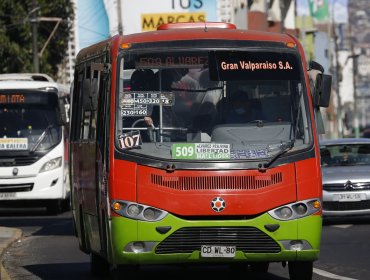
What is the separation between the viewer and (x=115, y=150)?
1258 cm

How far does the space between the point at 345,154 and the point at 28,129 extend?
25.8 feet

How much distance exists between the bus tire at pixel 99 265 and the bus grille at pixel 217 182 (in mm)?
2759

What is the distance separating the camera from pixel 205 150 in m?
12.5

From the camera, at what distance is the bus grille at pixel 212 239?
12273mm

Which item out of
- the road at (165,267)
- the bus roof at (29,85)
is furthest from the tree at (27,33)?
the road at (165,267)

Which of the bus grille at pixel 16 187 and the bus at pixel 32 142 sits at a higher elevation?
the bus at pixel 32 142

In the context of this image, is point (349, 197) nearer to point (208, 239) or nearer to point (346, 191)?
point (346, 191)

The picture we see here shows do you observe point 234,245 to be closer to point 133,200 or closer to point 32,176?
point 133,200

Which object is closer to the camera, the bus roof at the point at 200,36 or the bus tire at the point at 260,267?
the bus roof at the point at 200,36

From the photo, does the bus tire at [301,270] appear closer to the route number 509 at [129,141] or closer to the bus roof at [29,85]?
the route number 509 at [129,141]

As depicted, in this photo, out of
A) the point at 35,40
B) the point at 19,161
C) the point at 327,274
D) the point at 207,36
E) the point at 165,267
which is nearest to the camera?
the point at 207,36

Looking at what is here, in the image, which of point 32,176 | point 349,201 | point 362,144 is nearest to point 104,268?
point 349,201

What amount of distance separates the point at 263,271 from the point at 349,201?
6866 millimetres

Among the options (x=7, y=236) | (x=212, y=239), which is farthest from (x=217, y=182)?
(x=7, y=236)
